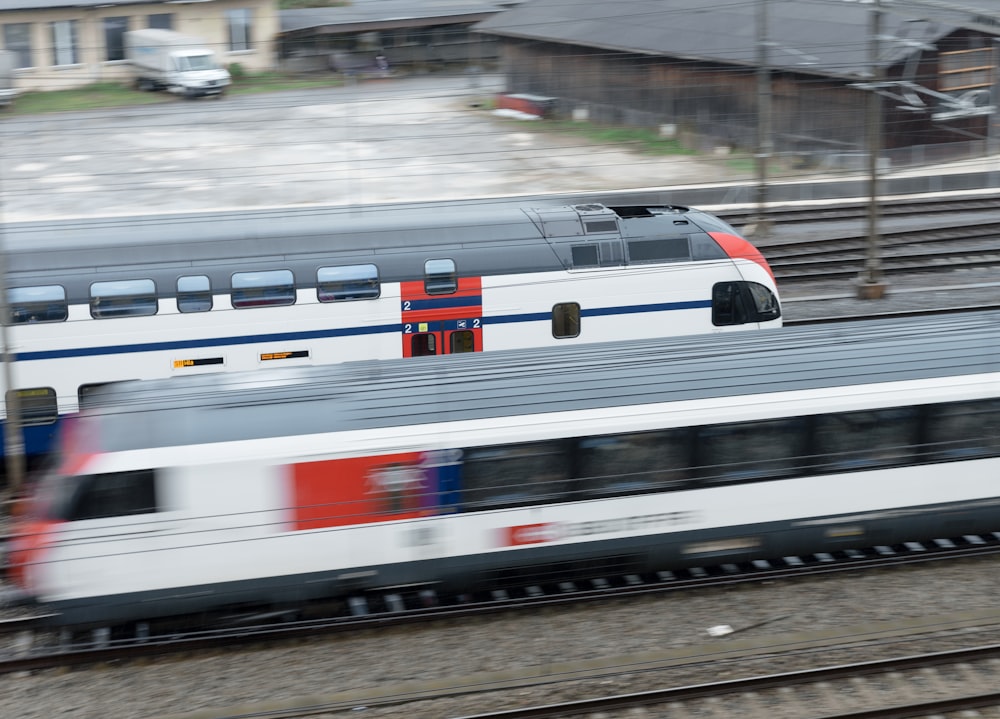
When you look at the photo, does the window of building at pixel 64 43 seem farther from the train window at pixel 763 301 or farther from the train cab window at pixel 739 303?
the train window at pixel 763 301

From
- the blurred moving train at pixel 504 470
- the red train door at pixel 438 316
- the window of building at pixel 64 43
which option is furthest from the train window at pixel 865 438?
the window of building at pixel 64 43

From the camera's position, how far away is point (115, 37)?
44.7m

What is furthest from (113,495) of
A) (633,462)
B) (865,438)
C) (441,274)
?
(865,438)

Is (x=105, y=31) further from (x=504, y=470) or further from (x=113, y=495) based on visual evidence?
(x=504, y=470)

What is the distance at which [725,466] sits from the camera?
11859 millimetres

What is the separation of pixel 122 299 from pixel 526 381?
20.9ft

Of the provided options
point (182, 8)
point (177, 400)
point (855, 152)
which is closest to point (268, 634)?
point (177, 400)

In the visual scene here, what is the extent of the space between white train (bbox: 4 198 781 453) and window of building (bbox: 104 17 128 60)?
99.2 ft

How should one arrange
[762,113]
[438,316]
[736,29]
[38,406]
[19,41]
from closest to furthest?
[38,406] < [438,316] < [762,113] < [736,29] < [19,41]

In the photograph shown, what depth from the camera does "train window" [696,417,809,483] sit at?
11.8 meters

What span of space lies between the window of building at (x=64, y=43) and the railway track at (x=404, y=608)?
120 ft

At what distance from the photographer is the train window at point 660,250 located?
53.7 ft

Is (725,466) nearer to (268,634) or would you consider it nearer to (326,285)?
(268,634)

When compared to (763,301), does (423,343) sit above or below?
below
